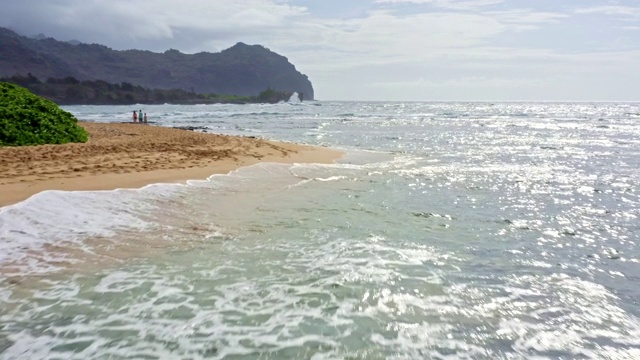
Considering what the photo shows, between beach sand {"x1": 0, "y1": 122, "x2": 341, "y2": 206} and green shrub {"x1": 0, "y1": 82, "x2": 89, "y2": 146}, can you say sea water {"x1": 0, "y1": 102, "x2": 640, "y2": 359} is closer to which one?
beach sand {"x1": 0, "y1": 122, "x2": 341, "y2": 206}

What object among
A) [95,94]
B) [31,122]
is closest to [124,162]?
[31,122]

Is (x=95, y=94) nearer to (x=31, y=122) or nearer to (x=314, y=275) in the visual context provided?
(x=31, y=122)

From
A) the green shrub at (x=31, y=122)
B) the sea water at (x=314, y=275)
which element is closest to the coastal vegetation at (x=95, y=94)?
the green shrub at (x=31, y=122)

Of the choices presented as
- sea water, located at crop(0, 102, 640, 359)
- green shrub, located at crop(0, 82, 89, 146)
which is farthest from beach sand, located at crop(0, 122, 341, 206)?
green shrub, located at crop(0, 82, 89, 146)

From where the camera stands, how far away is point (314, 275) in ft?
20.1

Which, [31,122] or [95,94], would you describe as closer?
[31,122]

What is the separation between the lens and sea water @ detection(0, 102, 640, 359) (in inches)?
173

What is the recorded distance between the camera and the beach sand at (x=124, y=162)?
1094cm

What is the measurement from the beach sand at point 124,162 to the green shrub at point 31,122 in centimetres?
181

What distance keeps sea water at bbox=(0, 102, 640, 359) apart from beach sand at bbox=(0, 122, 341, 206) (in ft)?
4.04

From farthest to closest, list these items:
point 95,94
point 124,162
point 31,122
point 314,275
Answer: point 95,94 → point 31,122 → point 124,162 → point 314,275

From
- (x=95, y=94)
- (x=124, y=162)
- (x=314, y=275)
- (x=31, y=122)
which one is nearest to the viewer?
(x=314, y=275)

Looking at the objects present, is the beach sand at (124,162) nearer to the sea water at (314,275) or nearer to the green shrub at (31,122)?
the sea water at (314,275)

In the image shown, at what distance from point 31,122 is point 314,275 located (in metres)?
18.9
